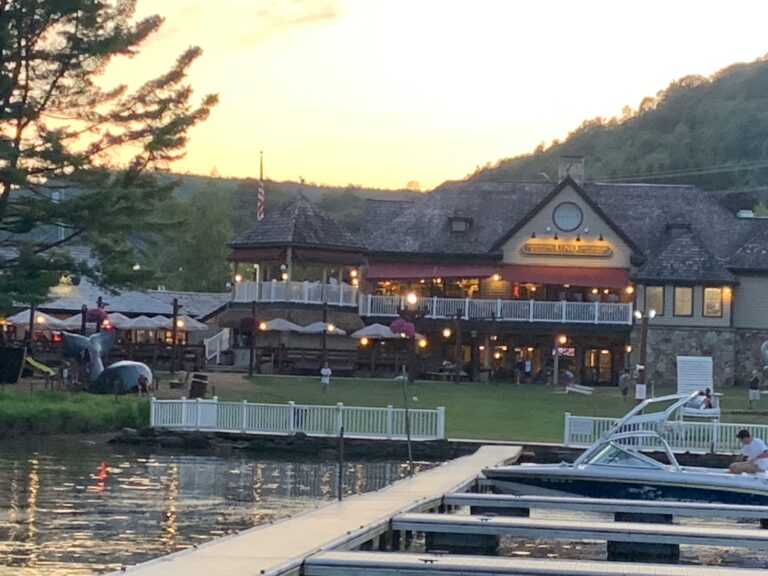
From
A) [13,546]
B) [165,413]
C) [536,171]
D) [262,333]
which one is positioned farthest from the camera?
[536,171]

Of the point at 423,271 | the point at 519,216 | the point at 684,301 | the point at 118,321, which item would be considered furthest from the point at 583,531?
the point at 519,216

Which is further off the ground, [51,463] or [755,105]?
[755,105]

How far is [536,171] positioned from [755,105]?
28663mm

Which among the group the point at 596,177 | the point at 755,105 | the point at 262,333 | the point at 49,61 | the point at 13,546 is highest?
the point at 755,105

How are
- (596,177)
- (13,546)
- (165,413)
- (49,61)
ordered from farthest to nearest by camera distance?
(596,177) < (49,61) < (165,413) < (13,546)

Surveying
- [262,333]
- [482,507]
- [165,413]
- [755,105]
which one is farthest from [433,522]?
[755,105]

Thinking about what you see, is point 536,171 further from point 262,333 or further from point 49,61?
point 49,61

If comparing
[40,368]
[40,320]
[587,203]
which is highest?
[587,203]

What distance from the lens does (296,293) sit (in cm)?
6200

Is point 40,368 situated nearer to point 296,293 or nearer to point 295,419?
point 296,293

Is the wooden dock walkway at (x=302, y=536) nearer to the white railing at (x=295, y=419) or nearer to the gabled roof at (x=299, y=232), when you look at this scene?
the white railing at (x=295, y=419)

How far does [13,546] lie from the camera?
21438 mm

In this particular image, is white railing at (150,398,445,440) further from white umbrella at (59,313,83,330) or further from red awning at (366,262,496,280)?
red awning at (366,262,496,280)

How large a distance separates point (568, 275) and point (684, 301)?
5567mm
